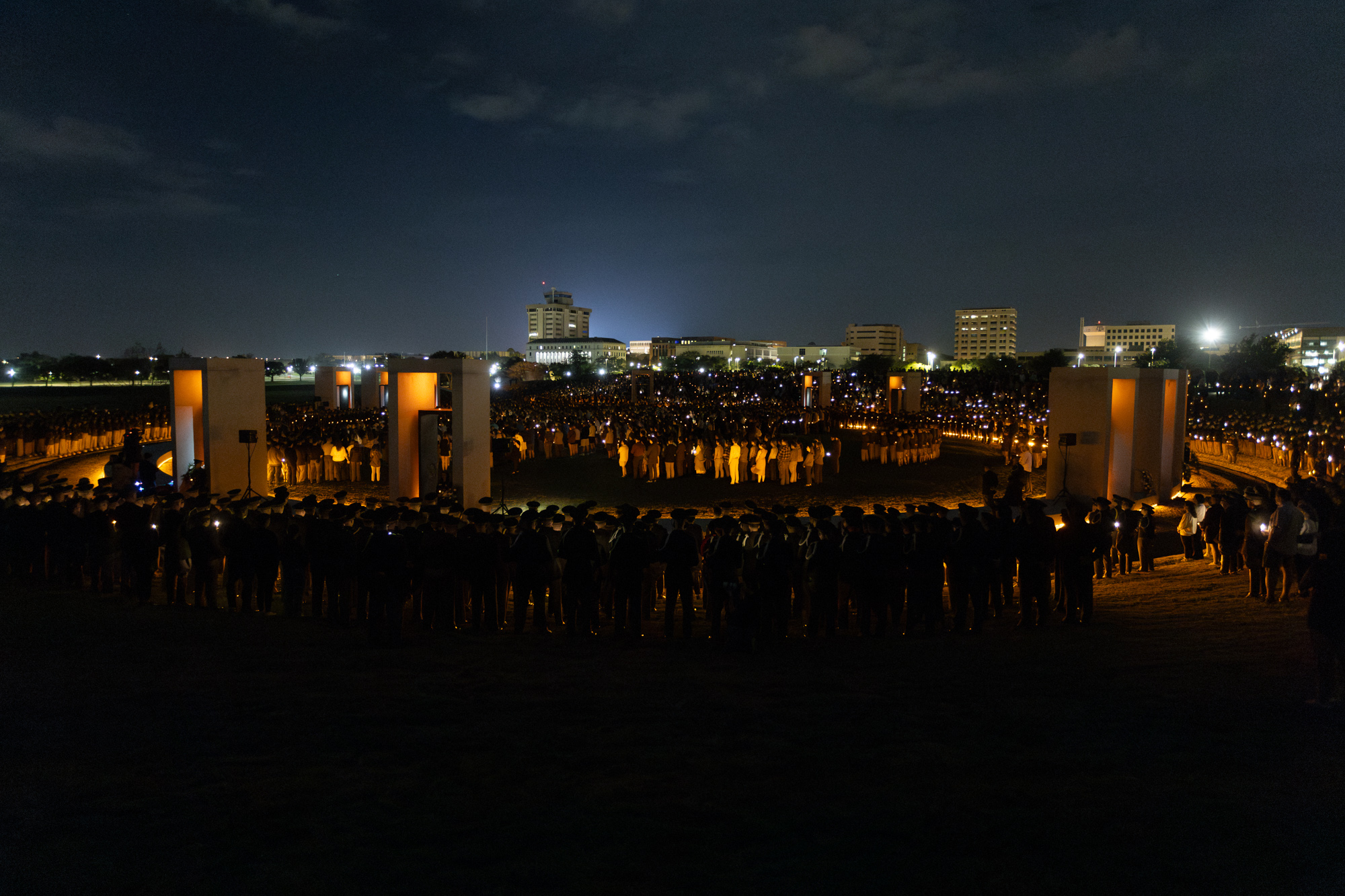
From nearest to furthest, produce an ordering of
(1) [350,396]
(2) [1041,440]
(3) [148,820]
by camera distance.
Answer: (3) [148,820], (2) [1041,440], (1) [350,396]

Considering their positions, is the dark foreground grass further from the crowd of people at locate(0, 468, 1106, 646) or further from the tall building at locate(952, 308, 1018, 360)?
the tall building at locate(952, 308, 1018, 360)

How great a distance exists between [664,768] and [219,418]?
14.7 metres

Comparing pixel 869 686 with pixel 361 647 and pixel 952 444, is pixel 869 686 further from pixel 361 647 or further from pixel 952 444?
pixel 952 444

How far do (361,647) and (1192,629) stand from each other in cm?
799

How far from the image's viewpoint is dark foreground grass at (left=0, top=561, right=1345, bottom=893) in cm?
355

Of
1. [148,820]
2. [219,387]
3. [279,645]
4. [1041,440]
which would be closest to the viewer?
[148,820]

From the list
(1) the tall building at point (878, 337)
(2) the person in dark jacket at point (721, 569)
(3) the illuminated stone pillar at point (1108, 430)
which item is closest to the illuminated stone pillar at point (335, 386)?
(3) the illuminated stone pillar at point (1108, 430)

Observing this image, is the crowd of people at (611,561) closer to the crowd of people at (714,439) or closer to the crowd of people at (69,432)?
the crowd of people at (714,439)

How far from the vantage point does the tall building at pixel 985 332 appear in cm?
16525

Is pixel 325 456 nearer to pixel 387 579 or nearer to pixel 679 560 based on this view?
pixel 387 579

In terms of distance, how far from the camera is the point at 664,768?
457 centimetres

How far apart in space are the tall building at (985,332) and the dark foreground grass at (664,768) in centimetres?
17053

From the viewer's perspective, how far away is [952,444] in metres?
30.5

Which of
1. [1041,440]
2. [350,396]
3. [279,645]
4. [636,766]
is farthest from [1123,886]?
[350,396]
